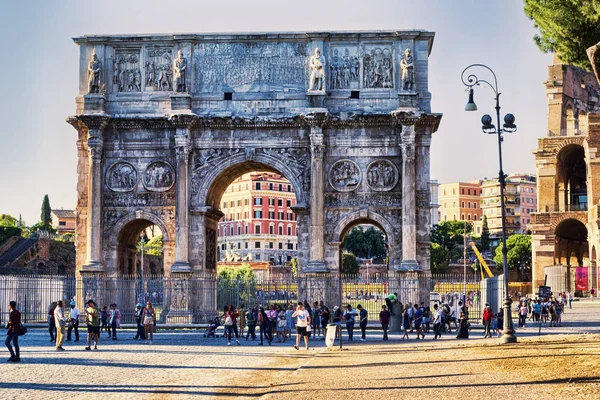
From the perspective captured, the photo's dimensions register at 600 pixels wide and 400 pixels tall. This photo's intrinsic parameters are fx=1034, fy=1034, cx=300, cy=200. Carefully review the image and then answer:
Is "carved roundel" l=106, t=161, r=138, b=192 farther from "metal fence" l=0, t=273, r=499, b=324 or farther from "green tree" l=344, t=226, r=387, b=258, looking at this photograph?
"green tree" l=344, t=226, r=387, b=258

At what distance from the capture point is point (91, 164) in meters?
39.2

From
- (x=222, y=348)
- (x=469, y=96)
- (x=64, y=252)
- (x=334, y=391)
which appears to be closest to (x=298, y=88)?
(x=469, y=96)

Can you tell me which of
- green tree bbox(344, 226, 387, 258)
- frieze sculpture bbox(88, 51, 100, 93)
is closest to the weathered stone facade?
frieze sculpture bbox(88, 51, 100, 93)

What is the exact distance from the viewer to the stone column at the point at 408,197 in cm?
3775

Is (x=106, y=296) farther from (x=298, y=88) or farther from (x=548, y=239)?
(x=548, y=239)

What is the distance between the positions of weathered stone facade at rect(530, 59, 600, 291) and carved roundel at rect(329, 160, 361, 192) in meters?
27.3

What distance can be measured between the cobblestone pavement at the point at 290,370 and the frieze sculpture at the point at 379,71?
13.0 meters

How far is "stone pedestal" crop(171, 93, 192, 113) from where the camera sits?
127 feet

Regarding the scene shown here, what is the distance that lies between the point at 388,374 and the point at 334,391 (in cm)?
295

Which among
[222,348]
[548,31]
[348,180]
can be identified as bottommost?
[222,348]

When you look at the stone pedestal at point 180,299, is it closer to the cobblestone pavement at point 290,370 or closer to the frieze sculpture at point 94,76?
the frieze sculpture at point 94,76

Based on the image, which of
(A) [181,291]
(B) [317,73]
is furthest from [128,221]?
(B) [317,73]

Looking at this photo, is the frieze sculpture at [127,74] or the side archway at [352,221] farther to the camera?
the frieze sculpture at [127,74]

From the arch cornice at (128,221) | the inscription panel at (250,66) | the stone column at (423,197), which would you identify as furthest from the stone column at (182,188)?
the stone column at (423,197)
